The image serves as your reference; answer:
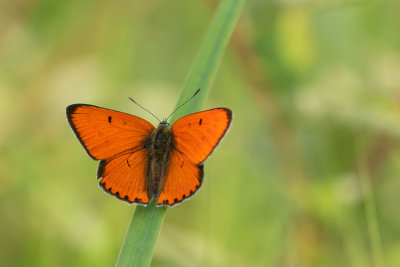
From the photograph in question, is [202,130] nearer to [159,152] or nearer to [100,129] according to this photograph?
[159,152]

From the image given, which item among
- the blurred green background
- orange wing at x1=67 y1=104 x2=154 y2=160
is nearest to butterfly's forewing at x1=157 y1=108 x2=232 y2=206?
orange wing at x1=67 y1=104 x2=154 y2=160

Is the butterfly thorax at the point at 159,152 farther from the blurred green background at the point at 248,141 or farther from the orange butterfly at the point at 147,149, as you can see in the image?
the blurred green background at the point at 248,141

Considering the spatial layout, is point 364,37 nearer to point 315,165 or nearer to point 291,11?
point 291,11

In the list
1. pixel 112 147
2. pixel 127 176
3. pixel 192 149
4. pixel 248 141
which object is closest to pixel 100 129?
pixel 112 147

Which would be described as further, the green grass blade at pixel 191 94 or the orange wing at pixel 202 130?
the orange wing at pixel 202 130

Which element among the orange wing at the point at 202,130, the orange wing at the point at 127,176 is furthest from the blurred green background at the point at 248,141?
the orange wing at the point at 202,130

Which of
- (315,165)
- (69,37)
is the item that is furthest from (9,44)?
(315,165)

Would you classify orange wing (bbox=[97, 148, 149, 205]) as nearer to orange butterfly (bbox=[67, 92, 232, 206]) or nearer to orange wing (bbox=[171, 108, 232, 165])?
orange butterfly (bbox=[67, 92, 232, 206])
